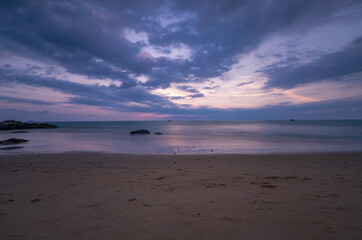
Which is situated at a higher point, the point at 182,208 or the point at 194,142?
the point at 182,208

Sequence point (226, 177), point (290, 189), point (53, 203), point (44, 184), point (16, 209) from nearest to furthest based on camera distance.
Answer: point (16, 209) → point (53, 203) → point (290, 189) → point (44, 184) → point (226, 177)

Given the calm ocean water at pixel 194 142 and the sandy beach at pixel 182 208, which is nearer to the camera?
the sandy beach at pixel 182 208

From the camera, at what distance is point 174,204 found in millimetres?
4406

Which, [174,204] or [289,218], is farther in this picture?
[174,204]

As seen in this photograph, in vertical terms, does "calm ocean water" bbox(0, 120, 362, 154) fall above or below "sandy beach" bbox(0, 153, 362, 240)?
below

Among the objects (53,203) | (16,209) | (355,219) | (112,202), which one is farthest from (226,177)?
(16,209)

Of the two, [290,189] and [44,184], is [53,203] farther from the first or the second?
[290,189]

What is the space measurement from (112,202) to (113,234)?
1.45 meters

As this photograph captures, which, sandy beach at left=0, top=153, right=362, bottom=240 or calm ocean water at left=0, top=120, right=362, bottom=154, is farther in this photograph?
calm ocean water at left=0, top=120, right=362, bottom=154

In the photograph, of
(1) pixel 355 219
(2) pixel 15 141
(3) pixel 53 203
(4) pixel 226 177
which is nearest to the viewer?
(1) pixel 355 219

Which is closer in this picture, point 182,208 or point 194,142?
point 182,208

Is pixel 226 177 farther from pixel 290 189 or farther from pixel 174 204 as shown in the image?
pixel 174 204

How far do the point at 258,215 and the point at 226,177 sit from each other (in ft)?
10.2

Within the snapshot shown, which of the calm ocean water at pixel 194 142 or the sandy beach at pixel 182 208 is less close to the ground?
the sandy beach at pixel 182 208
